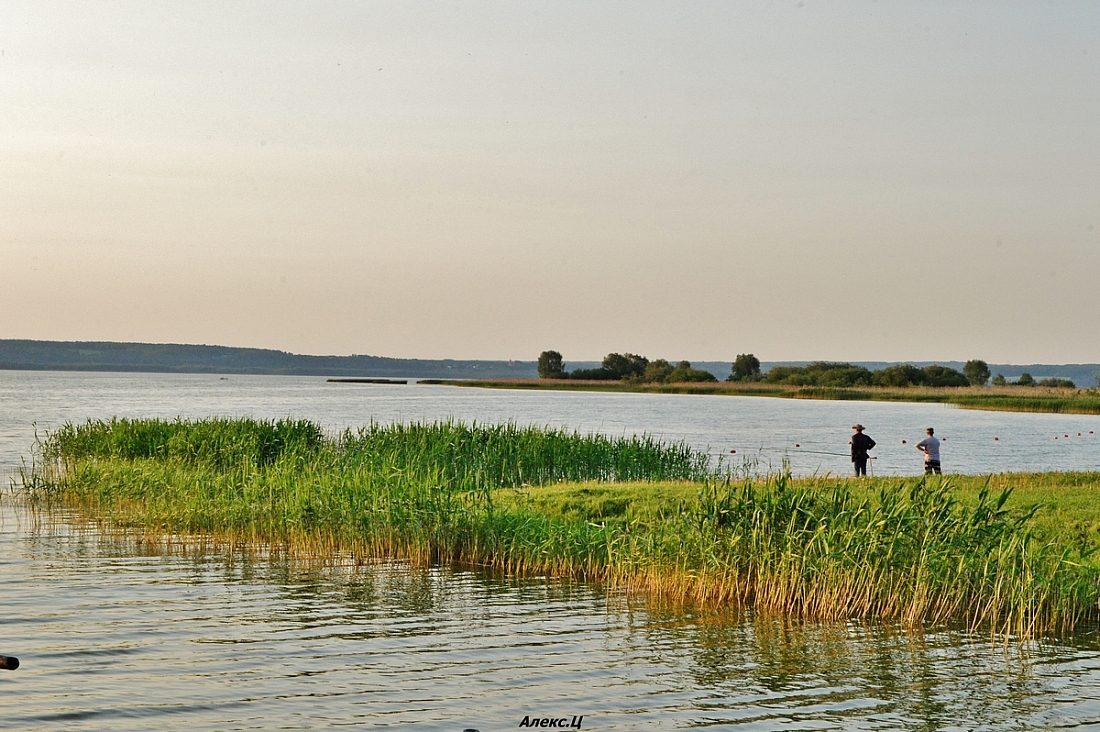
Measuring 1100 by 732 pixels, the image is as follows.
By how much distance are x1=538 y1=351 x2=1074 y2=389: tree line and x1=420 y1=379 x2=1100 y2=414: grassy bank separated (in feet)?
12.8

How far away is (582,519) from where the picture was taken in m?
21.2

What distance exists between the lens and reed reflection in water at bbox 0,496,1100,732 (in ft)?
35.2

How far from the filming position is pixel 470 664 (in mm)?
12648

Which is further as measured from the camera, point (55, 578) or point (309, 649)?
point (55, 578)

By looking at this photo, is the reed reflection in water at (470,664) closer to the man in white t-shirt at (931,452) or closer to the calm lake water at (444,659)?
the calm lake water at (444,659)

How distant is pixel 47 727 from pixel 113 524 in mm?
14625

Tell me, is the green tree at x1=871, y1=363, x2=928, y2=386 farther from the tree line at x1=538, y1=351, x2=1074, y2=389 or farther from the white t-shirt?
the white t-shirt

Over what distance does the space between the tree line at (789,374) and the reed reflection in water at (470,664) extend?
116 m

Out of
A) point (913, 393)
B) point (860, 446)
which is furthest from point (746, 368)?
point (860, 446)

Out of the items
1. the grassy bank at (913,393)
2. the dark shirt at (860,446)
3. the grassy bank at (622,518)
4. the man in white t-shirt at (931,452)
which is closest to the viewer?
the grassy bank at (622,518)

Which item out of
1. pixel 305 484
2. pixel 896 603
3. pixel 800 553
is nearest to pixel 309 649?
pixel 800 553

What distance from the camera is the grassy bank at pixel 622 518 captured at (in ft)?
48.6

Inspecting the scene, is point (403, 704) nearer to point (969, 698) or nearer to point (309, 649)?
point (309, 649)

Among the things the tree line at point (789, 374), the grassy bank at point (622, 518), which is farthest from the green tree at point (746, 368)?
the grassy bank at point (622, 518)
